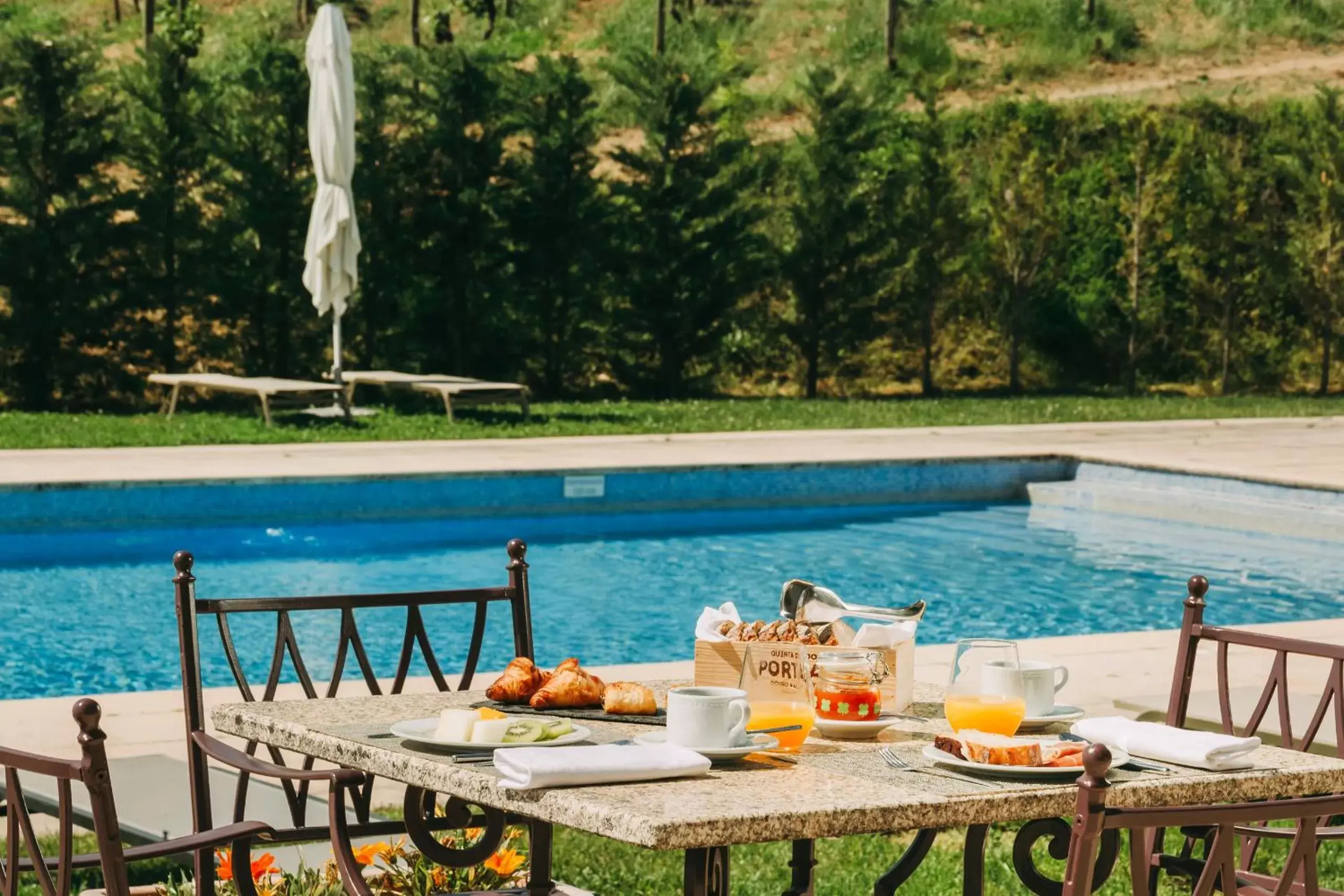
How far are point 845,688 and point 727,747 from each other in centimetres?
27

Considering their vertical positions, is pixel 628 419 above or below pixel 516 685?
below

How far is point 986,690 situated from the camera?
8.17 feet

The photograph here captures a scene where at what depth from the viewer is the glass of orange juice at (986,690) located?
2426 mm

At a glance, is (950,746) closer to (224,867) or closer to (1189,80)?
(224,867)

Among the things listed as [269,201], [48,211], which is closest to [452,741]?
[48,211]

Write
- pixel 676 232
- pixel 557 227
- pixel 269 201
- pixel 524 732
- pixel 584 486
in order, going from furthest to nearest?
pixel 676 232 < pixel 557 227 < pixel 269 201 < pixel 584 486 < pixel 524 732

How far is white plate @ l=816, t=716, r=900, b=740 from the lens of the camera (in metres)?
2.47

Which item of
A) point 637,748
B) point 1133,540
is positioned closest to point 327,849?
point 637,748

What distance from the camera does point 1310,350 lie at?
828 inches

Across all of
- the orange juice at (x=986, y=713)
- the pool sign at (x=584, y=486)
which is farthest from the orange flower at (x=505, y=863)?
the pool sign at (x=584, y=486)

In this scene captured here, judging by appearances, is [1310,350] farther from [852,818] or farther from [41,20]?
[41,20]

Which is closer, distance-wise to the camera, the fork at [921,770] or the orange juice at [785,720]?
the fork at [921,770]

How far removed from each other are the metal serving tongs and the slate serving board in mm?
240

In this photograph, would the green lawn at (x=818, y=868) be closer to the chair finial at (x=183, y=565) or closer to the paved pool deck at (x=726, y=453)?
the chair finial at (x=183, y=565)
